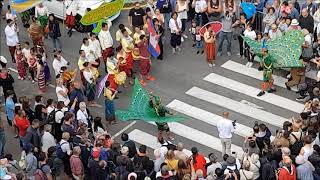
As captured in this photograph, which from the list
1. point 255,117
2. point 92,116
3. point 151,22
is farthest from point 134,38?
point 255,117

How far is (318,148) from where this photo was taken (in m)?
17.5

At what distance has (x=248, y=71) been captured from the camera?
2427 cm

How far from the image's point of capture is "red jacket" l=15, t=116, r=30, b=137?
65.1 feet

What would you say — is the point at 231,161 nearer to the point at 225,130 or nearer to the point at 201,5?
the point at 225,130

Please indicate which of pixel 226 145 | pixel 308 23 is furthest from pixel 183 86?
pixel 308 23

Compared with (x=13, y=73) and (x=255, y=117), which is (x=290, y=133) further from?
(x=13, y=73)

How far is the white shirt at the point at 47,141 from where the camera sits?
19000 millimetres

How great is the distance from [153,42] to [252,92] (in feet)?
11.7

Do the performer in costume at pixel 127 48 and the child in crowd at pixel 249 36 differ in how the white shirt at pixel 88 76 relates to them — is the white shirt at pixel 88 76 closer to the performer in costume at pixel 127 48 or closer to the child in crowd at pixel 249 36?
the performer in costume at pixel 127 48

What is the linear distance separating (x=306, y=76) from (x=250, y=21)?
9.39 ft

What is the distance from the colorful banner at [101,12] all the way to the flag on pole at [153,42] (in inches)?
48.2

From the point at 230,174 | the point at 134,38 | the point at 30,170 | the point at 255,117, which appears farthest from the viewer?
the point at 134,38

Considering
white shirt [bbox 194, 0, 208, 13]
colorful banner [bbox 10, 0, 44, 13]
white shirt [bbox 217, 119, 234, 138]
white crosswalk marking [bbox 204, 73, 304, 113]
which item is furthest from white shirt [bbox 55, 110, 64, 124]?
white shirt [bbox 194, 0, 208, 13]

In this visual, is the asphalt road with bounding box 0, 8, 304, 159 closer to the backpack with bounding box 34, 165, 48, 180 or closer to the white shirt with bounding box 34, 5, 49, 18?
the white shirt with bounding box 34, 5, 49, 18
